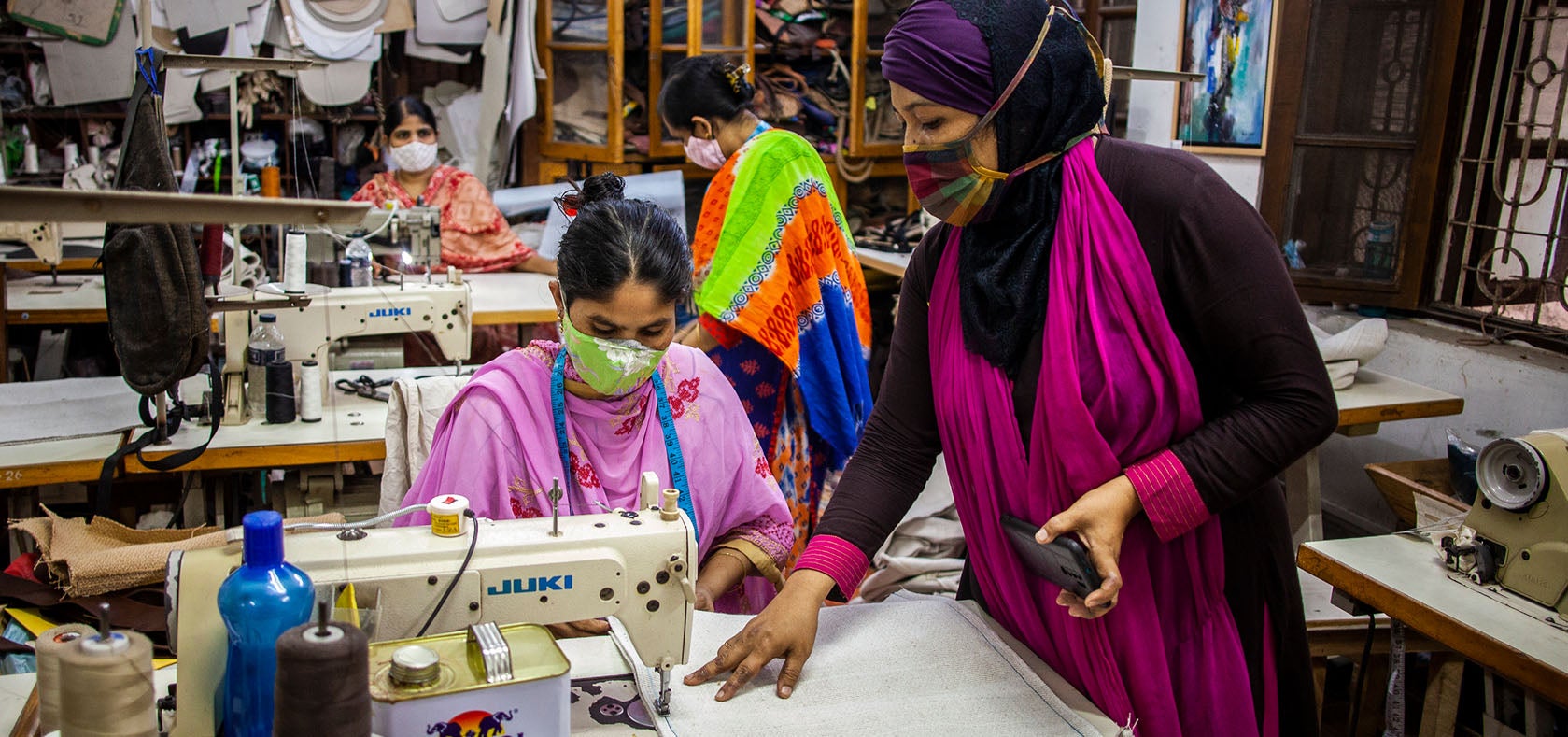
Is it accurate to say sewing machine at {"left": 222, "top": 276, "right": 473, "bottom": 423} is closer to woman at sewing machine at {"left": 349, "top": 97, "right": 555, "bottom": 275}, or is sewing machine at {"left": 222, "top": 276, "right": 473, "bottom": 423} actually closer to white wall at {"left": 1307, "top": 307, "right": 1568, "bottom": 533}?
woman at sewing machine at {"left": 349, "top": 97, "right": 555, "bottom": 275}

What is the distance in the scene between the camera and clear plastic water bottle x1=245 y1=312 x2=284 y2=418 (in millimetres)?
2627

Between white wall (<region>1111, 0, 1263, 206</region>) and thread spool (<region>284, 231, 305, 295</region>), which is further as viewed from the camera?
white wall (<region>1111, 0, 1263, 206</region>)

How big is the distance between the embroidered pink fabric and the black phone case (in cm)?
62

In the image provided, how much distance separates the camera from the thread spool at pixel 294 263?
8.52 feet

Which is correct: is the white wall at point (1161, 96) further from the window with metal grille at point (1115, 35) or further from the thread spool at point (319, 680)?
the thread spool at point (319, 680)

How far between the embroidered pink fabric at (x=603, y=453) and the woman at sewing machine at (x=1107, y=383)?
1.48ft

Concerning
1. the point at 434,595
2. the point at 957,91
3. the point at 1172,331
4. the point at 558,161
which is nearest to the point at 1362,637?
the point at 1172,331

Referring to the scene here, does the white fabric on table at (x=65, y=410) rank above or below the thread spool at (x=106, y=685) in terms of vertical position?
below

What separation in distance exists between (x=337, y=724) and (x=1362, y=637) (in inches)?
80.2

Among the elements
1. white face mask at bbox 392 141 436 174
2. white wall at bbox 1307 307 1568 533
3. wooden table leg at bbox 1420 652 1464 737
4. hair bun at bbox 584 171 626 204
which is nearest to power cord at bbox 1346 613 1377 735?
wooden table leg at bbox 1420 652 1464 737

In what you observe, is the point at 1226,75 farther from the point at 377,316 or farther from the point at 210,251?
the point at 210,251

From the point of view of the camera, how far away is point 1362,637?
2.32 metres

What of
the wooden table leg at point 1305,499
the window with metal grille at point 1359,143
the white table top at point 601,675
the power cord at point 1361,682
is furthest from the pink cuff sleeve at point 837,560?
the window with metal grille at point 1359,143

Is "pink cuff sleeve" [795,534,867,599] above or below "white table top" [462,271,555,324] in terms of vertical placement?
above
